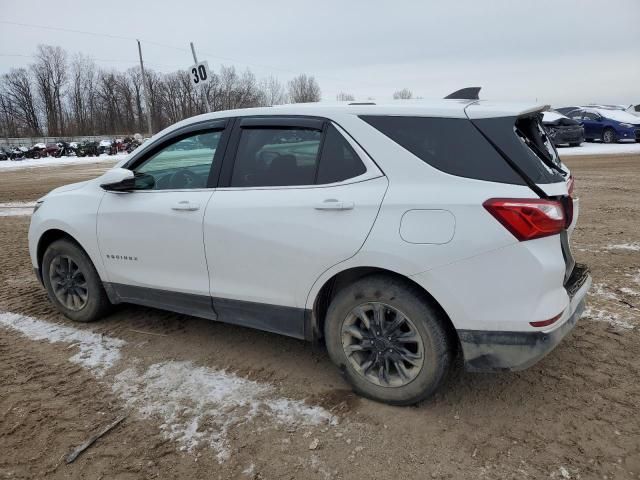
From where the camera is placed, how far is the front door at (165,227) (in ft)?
11.8

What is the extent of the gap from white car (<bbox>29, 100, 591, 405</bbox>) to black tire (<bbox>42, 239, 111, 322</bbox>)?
0.54m

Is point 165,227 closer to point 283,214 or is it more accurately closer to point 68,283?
point 283,214

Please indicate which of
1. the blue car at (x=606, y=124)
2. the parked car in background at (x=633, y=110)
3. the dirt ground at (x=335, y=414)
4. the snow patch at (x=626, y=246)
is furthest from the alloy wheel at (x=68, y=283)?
Answer: the parked car in background at (x=633, y=110)

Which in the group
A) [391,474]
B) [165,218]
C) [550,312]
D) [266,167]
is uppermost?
[266,167]

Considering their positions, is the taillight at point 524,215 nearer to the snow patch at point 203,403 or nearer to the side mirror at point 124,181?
the snow patch at point 203,403

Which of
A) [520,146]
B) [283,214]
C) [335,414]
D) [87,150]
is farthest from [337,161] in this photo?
[87,150]

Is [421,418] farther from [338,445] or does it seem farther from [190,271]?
[190,271]

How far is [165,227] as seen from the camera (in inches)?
145

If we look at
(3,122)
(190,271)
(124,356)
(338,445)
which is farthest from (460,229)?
(3,122)

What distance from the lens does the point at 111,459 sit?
2.71 m

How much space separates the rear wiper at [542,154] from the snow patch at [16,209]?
10257 millimetres

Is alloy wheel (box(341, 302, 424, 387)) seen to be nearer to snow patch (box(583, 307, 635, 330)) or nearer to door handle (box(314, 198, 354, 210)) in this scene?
door handle (box(314, 198, 354, 210))

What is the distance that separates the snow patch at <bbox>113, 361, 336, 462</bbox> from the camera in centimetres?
291

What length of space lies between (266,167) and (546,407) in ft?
7.40
